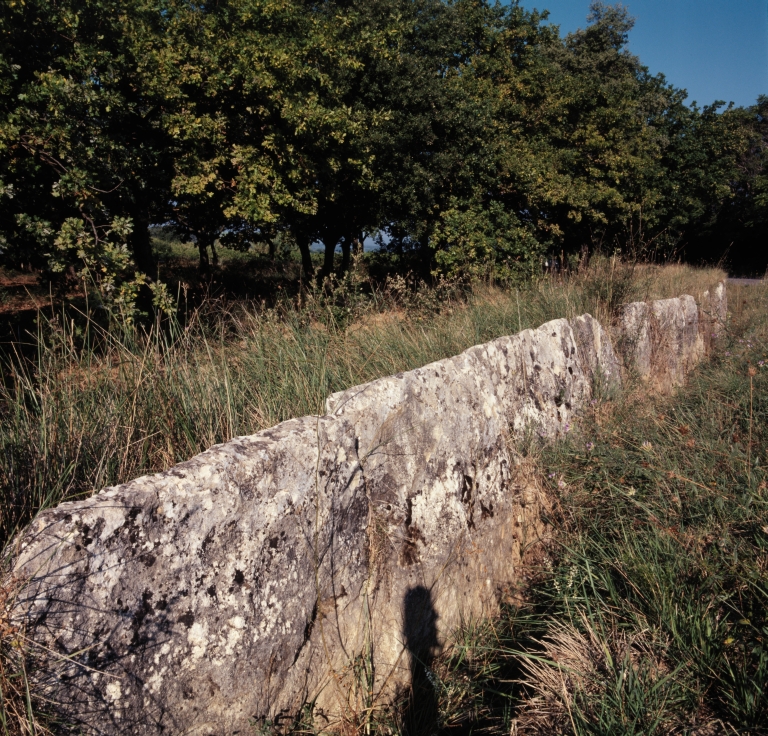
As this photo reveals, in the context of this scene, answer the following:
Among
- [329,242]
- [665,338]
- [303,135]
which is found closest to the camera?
[665,338]

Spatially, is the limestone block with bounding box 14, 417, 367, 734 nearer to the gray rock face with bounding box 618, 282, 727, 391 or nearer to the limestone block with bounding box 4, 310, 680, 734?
the limestone block with bounding box 4, 310, 680, 734

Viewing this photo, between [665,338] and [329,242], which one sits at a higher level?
[329,242]

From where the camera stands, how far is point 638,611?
2.53 meters

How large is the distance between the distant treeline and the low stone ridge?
2505 mm

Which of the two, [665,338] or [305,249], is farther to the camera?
[305,249]

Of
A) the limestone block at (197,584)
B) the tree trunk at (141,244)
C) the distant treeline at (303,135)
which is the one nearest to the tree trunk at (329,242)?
the distant treeline at (303,135)

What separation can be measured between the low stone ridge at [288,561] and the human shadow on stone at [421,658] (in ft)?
0.04

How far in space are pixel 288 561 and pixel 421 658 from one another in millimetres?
1016

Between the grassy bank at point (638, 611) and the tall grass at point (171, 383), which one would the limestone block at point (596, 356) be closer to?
the tall grass at point (171, 383)

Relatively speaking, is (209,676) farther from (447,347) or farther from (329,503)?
(447,347)

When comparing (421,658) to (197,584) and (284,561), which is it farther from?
(197,584)

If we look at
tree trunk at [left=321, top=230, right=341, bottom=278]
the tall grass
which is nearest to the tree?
the tall grass

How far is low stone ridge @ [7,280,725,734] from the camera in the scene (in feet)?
5.23

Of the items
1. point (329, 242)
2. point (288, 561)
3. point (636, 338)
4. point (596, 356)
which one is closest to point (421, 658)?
point (288, 561)
